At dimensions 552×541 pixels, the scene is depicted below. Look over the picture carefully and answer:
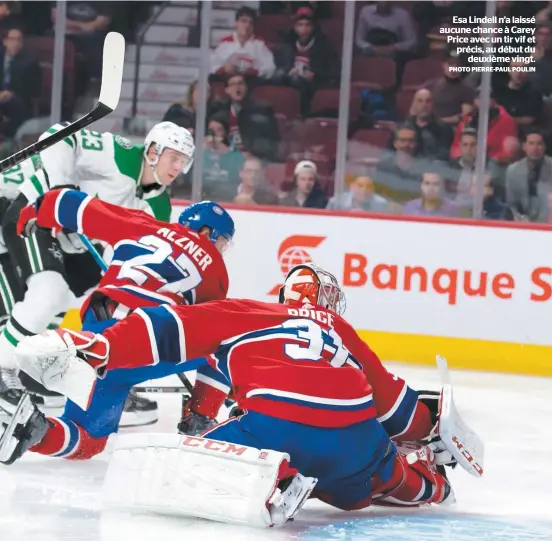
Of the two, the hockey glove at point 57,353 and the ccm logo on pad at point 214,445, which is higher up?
the hockey glove at point 57,353

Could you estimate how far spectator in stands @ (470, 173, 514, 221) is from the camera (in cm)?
577

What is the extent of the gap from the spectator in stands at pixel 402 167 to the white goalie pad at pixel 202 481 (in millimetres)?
3577

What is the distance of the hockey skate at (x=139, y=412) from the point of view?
386 cm

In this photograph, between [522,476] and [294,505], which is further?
[522,476]


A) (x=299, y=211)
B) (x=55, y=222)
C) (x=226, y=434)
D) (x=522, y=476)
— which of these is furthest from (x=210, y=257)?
(x=299, y=211)

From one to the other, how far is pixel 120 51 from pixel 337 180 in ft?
11.7

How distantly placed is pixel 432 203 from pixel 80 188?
2377 millimetres

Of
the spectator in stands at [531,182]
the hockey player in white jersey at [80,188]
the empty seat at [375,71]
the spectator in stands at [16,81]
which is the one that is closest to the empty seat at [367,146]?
the empty seat at [375,71]

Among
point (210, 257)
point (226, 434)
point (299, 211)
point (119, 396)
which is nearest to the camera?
point (226, 434)

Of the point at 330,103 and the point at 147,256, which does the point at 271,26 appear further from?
the point at 147,256

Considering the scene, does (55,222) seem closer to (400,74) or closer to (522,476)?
(522,476)

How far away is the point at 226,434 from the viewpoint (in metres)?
2.63

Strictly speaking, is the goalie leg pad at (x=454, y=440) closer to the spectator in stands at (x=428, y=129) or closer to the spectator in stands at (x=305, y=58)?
the spectator in stands at (x=428, y=129)

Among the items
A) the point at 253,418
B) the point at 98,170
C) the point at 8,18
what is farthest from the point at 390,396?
the point at 8,18
